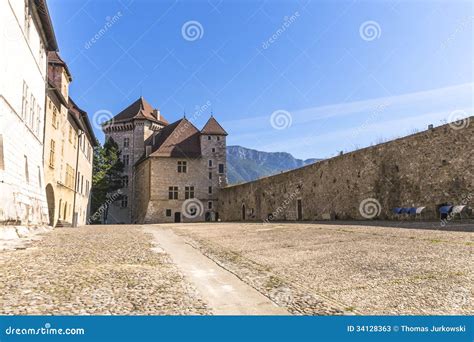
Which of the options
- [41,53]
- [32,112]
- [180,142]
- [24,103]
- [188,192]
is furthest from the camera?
[180,142]

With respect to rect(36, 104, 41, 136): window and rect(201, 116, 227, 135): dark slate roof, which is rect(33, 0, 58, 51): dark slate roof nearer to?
rect(36, 104, 41, 136): window

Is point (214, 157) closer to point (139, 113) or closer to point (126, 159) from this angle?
point (139, 113)

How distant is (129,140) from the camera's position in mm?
56406

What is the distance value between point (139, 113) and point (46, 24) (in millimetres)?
39421

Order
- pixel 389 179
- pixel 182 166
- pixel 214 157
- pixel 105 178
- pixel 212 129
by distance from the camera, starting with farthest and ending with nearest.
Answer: pixel 105 178 < pixel 212 129 < pixel 214 157 < pixel 182 166 < pixel 389 179

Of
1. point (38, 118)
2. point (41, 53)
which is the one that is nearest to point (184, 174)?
point (41, 53)

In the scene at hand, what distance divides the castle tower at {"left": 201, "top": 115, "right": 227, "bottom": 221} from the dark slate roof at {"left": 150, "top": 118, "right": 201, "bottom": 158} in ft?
4.36

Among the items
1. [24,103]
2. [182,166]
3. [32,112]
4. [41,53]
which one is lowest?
[24,103]

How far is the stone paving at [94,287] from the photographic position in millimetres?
3514

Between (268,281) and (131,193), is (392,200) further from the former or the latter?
(131,193)

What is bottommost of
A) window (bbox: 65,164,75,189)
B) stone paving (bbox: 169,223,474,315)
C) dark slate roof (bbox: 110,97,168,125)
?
stone paving (bbox: 169,223,474,315)

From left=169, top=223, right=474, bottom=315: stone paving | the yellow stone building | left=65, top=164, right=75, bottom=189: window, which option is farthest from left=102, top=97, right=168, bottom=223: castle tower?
left=169, top=223, right=474, bottom=315: stone paving

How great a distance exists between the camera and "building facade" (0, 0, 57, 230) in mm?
10883

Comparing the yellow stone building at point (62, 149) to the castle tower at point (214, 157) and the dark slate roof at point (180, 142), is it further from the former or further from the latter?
the castle tower at point (214, 157)
